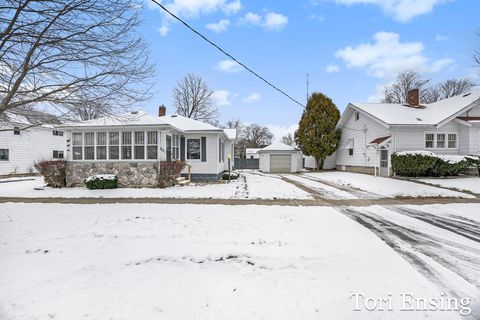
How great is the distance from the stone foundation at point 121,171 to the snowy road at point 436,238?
9.71 meters

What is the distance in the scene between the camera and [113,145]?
1415 cm

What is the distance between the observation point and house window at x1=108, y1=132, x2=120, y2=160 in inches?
555

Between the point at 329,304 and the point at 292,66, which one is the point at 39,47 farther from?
the point at 292,66

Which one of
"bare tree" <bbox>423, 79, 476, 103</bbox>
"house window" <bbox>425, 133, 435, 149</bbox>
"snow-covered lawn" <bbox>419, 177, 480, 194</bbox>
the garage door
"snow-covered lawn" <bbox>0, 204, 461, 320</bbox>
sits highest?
"bare tree" <bbox>423, 79, 476, 103</bbox>

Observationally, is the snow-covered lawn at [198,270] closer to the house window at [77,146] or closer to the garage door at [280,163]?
the house window at [77,146]

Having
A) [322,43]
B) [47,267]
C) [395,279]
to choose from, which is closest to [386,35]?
[322,43]

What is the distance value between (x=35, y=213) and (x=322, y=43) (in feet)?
46.7

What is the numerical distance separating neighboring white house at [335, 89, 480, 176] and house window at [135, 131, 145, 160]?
16.1m

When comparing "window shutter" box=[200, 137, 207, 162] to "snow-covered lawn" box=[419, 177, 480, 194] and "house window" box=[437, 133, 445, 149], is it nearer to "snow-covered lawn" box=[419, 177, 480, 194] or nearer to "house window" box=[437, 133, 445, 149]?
"snow-covered lawn" box=[419, 177, 480, 194]

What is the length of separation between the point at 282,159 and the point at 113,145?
1873 cm

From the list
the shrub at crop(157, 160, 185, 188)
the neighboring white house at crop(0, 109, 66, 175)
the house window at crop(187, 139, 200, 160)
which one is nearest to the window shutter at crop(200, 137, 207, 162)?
the house window at crop(187, 139, 200, 160)

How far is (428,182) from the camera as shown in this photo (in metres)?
14.5

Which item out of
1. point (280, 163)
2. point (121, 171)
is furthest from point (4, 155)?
point (280, 163)

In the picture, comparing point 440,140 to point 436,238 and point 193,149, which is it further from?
point 193,149
